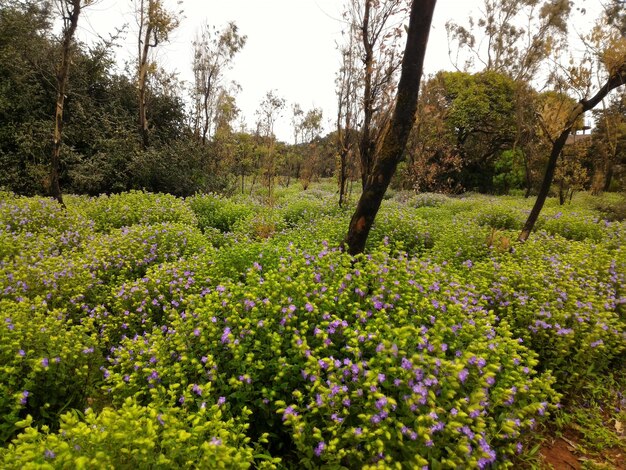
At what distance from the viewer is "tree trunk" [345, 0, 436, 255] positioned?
12.5 feet

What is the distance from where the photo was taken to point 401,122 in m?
4.18

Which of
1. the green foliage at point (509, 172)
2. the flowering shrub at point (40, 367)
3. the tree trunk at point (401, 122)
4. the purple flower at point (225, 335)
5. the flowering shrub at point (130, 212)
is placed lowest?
the flowering shrub at point (40, 367)

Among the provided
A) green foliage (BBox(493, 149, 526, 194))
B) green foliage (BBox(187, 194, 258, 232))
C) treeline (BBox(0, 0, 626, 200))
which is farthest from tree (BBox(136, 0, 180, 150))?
green foliage (BBox(493, 149, 526, 194))

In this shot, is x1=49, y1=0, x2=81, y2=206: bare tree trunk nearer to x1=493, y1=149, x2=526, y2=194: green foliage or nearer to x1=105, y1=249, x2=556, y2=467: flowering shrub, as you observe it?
x1=105, y1=249, x2=556, y2=467: flowering shrub

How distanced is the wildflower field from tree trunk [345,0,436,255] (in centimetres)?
87

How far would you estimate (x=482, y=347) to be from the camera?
2.57m

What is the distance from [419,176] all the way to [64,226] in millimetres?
14992

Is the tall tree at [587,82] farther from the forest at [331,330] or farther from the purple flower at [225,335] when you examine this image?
the purple flower at [225,335]

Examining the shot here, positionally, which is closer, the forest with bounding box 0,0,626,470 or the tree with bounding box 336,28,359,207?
the forest with bounding box 0,0,626,470

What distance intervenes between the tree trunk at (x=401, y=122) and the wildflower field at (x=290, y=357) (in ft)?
2.86

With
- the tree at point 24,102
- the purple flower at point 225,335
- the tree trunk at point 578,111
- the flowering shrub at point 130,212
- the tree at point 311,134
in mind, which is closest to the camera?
the purple flower at point 225,335

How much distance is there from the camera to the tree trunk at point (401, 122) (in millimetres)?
3824

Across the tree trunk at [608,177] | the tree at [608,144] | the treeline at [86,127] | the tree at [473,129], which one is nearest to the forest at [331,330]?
the treeline at [86,127]

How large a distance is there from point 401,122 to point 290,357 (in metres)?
3.08
